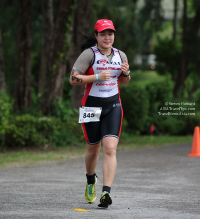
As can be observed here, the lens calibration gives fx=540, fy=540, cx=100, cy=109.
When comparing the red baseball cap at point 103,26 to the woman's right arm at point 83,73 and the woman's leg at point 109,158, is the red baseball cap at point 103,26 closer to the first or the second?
the woman's right arm at point 83,73

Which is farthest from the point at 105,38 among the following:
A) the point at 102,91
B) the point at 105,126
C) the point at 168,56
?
the point at 168,56

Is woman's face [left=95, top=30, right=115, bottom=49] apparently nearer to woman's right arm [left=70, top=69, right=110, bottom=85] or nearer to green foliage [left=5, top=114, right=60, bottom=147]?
woman's right arm [left=70, top=69, right=110, bottom=85]

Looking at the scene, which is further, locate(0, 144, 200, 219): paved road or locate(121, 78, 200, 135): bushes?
locate(121, 78, 200, 135): bushes

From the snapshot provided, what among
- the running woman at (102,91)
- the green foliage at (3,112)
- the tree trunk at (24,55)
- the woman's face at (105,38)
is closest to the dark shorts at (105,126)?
the running woman at (102,91)

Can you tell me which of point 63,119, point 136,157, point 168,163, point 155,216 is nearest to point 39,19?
point 63,119

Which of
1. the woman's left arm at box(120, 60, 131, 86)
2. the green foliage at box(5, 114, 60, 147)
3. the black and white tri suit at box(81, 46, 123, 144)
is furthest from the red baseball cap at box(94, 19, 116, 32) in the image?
the green foliage at box(5, 114, 60, 147)

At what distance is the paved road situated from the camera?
5.94 m

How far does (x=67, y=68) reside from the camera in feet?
81.4

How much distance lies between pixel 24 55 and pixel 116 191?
13585 mm

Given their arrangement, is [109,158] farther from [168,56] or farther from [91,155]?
[168,56]

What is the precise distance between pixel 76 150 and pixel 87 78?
982cm

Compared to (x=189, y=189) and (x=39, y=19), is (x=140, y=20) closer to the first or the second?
(x=39, y=19)

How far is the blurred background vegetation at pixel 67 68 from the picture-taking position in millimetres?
16172

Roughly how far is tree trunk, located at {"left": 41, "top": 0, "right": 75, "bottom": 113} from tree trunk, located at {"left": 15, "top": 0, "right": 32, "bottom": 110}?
12.3ft
